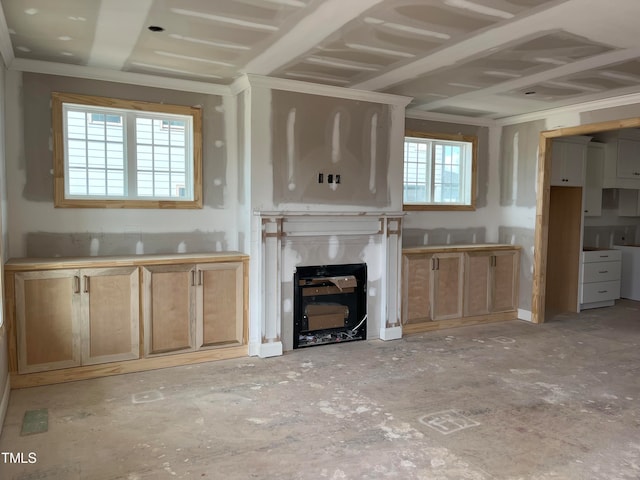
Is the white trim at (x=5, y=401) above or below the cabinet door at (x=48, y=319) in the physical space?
below

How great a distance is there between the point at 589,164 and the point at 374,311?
4.09 meters

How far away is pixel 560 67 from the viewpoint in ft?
Answer: 13.0

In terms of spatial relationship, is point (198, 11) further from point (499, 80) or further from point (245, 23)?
point (499, 80)

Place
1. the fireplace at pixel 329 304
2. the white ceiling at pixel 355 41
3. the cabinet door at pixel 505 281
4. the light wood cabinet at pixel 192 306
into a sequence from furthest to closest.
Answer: the cabinet door at pixel 505 281 < the fireplace at pixel 329 304 < the light wood cabinet at pixel 192 306 < the white ceiling at pixel 355 41

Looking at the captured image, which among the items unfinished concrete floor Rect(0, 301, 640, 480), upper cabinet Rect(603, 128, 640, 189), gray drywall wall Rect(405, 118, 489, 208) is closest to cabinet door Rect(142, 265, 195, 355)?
unfinished concrete floor Rect(0, 301, 640, 480)

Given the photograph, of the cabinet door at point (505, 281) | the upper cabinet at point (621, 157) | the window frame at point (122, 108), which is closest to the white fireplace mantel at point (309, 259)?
Answer: the window frame at point (122, 108)

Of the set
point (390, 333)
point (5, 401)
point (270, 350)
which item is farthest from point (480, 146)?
point (5, 401)

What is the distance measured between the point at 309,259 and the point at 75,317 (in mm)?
2115

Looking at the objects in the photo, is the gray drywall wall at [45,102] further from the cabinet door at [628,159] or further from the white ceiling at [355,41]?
the cabinet door at [628,159]

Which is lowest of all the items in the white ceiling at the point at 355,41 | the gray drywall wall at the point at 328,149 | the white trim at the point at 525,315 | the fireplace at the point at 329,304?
the white trim at the point at 525,315

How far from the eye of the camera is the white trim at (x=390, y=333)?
516 cm

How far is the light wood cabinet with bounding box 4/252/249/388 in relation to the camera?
3709 millimetres

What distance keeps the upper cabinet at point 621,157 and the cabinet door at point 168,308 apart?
19.7 feet

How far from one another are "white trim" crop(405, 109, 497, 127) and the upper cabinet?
1891 millimetres
